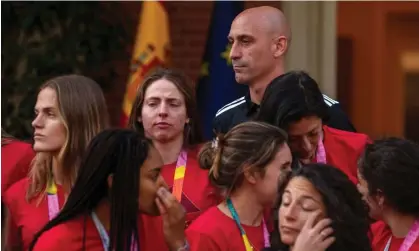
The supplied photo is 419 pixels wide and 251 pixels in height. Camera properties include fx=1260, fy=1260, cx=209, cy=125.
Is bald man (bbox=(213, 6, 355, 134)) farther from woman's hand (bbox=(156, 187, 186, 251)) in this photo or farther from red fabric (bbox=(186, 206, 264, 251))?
woman's hand (bbox=(156, 187, 186, 251))

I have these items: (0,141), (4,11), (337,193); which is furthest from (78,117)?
(4,11)

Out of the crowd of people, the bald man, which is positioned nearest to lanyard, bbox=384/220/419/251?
the crowd of people

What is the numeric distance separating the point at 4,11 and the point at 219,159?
3.93 metres

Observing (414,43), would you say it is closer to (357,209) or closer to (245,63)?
(245,63)

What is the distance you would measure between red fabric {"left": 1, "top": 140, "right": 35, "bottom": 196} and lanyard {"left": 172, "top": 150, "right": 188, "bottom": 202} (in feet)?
2.43

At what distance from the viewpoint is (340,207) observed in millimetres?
4250

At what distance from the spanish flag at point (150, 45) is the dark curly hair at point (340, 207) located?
320 centimetres

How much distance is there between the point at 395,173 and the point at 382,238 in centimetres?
29

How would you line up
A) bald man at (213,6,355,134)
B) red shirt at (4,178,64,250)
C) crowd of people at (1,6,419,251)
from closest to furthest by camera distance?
1. crowd of people at (1,6,419,251)
2. red shirt at (4,178,64,250)
3. bald man at (213,6,355,134)

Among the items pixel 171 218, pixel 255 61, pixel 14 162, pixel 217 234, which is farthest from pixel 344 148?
pixel 14 162

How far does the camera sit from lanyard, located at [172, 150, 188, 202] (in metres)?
5.36

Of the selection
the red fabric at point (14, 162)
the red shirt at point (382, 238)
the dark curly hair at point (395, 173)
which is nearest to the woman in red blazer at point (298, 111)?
the dark curly hair at point (395, 173)

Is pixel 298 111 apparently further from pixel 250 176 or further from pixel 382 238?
pixel 382 238

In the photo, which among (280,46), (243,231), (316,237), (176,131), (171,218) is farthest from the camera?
(280,46)
